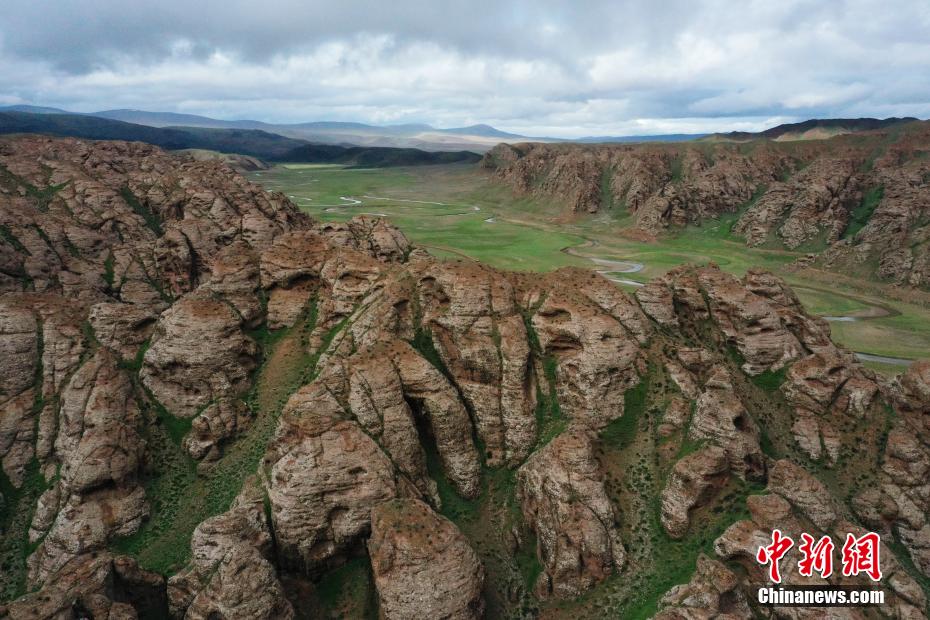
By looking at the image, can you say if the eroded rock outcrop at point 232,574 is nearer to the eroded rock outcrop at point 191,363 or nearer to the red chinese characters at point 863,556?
the eroded rock outcrop at point 191,363

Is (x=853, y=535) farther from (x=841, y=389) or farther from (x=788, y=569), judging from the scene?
(x=841, y=389)

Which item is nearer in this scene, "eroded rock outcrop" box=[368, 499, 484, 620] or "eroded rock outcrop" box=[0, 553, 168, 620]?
"eroded rock outcrop" box=[0, 553, 168, 620]

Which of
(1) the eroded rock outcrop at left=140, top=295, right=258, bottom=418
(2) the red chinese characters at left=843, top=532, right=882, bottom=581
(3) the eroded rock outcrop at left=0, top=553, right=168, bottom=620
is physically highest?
(1) the eroded rock outcrop at left=140, top=295, right=258, bottom=418

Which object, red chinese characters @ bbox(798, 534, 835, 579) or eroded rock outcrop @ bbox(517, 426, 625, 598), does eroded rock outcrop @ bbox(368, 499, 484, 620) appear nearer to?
eroded rock outcrop @ bbox(517, 426, 625, 598)

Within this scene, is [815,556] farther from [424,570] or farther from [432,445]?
[432,445]

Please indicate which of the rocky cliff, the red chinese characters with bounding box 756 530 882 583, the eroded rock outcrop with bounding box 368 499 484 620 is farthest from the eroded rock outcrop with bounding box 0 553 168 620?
the red chinese characters with bounding box 756 530 882 583

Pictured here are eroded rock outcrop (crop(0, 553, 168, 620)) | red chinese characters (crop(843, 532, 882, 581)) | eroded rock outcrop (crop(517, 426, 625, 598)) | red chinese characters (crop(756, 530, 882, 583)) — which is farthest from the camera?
eroded rock outcrop (crop(517, 426, 625, 598))

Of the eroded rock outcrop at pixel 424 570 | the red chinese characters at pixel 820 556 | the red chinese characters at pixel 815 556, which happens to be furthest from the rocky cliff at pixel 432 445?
the red chinese characters at pixel 815 556
